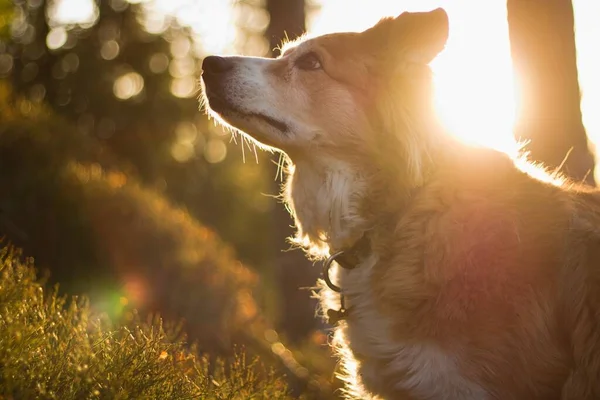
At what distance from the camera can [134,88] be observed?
2822cm

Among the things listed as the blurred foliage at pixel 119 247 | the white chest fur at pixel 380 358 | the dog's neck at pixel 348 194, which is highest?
the dog's neck at pixel 348 194

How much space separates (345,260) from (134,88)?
83.7ft

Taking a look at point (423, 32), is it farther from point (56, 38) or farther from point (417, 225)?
point (56, 38)

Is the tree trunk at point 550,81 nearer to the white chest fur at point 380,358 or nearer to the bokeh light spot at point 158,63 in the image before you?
the white chest fur at point 380,358

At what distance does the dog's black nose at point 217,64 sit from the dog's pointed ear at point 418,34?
40.7 inches

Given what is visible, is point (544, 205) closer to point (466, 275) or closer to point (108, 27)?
point (466, 275)

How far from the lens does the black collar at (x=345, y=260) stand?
4.19 metres

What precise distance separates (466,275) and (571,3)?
10.9ft

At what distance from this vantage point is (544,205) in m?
3.86

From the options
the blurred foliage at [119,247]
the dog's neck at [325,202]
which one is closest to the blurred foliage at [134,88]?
the blurred foliage at [119,247]

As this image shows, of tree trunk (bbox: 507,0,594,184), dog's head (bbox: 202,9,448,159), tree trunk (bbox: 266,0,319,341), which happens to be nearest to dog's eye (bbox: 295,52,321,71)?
dog's head (bbox: 202,9,448,159)

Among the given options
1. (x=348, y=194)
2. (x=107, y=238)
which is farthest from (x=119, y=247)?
(x=348, y=194)

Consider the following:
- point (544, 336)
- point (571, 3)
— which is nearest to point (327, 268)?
point (544, 336)

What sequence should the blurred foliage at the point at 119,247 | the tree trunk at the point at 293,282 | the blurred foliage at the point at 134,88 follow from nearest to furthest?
the blurred foliage at the point at 119,247 < the tree trunk at the point at 293,282 < the blurred foliage at the point at 134,88
